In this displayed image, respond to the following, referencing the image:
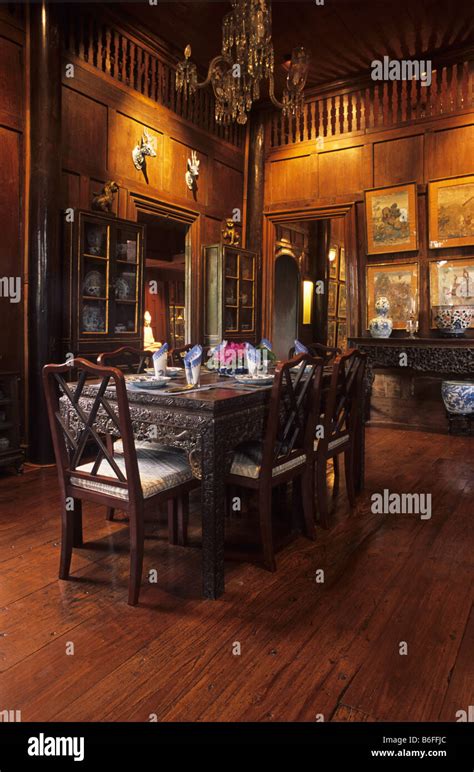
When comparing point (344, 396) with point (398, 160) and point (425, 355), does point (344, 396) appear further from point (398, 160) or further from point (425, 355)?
point (398, 160)

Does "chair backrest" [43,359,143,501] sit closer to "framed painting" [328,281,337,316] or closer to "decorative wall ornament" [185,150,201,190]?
"decorative wall ornament" [185,150,201,190]

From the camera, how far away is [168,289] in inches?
411

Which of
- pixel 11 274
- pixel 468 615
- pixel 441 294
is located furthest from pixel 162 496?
pixel 441 294

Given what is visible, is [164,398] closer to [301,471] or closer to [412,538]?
[301,471]

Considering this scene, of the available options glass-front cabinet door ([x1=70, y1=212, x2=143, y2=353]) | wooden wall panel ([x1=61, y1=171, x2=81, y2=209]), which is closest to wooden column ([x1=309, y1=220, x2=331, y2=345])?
glass-front cabinet door ([x1=70, y1=212, x2=143, y2=353])

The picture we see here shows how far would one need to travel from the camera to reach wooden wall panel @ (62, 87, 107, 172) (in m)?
4.48

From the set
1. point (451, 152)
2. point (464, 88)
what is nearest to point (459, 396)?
point (451, 152)

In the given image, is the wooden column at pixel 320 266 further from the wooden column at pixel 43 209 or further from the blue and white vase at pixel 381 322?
the wooden column at pixel 43 209

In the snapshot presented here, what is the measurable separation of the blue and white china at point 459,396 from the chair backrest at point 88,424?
413 cm

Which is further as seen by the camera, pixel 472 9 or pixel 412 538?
pixel 472 9

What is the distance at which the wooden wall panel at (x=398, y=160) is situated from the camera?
19.0 feet

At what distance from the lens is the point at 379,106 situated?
19.8ft

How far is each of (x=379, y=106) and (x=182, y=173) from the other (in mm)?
2447

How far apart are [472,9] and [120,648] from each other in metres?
5.79
